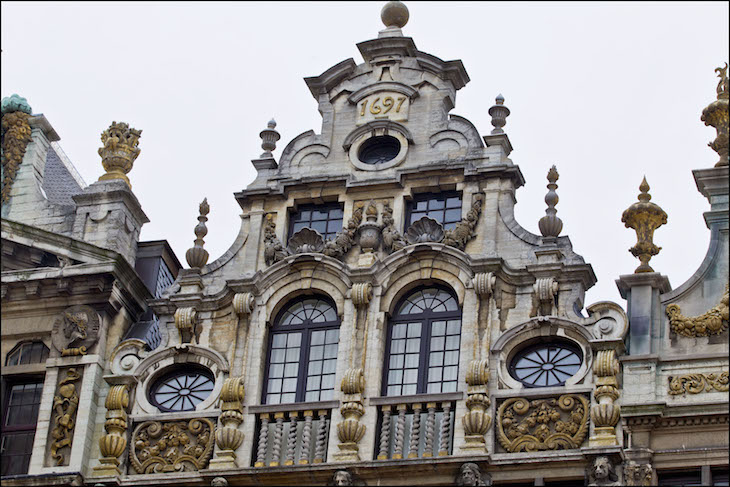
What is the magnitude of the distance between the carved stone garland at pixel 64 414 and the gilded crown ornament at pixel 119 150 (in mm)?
4072

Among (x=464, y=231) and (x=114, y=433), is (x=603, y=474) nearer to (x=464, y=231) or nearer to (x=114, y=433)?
(x=464, y=231)

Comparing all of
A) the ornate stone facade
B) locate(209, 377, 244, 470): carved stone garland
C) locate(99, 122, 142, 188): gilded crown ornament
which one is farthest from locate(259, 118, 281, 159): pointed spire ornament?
locate(209, 377, 244, 470): carved stone garland

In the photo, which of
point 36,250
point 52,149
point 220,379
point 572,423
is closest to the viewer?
point 572,423

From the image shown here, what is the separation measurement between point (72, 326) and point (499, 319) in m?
7.03

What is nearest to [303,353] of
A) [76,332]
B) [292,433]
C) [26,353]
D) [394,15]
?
[292,433]

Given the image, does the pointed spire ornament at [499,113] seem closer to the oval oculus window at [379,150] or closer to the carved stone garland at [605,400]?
the oval oculus window at [379,150]

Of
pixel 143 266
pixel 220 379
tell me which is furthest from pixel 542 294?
pixel 143 266

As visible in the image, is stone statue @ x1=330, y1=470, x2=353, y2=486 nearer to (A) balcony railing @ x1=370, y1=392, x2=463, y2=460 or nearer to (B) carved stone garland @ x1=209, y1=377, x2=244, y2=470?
(A) balcony railing @ x1=370, y1=392, x2=463, y2=460

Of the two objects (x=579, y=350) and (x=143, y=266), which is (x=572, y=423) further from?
(x=143, y=266)

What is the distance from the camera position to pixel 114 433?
30953mm

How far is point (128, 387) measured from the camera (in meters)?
31.5

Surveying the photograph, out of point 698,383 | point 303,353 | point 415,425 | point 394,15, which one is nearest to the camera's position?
point 698,383

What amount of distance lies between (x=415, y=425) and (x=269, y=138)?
6567mm

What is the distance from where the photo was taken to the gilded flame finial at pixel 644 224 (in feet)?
99.7
